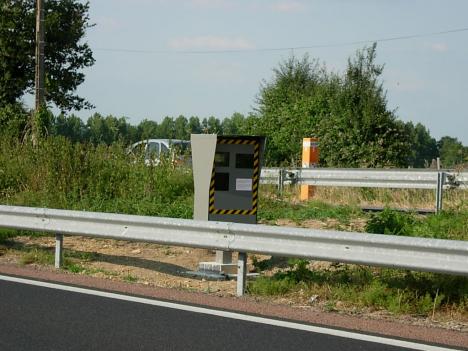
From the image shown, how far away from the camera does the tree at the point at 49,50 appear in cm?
3344

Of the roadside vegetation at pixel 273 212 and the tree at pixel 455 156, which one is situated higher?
the tree at pixel 455 156

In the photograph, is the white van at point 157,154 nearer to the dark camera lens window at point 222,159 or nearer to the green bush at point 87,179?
the green bush at point 87,179

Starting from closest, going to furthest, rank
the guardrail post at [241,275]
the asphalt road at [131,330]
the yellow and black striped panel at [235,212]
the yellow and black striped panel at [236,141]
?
the asphalt road at [131,330]
the guardrail post at [241,275]
the yellow and black striped panel at [236,141]
the yellow and black striped panel at [235,212]

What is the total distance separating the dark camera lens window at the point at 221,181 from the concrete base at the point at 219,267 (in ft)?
3.45

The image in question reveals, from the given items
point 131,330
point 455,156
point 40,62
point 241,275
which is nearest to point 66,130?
point 40,62

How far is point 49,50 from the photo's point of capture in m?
35.9

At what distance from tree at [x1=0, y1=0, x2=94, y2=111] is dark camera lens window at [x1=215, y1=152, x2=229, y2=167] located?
24301mm

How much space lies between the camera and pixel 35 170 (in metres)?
16.0

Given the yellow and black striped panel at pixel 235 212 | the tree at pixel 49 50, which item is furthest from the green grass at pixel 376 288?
the tree at pixel 49 50

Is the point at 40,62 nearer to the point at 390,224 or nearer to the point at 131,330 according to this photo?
the point at 390,224

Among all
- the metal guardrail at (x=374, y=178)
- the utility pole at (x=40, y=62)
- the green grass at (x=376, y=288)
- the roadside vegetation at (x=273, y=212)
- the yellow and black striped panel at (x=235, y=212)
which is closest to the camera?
the green grass at (x=376, y=288)

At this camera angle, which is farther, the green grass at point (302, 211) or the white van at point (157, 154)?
the white van at point (157, 154)

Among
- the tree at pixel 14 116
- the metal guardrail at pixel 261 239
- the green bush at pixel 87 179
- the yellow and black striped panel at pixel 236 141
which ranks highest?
the tree at pixel 14 116

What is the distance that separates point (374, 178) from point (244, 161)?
610cm
